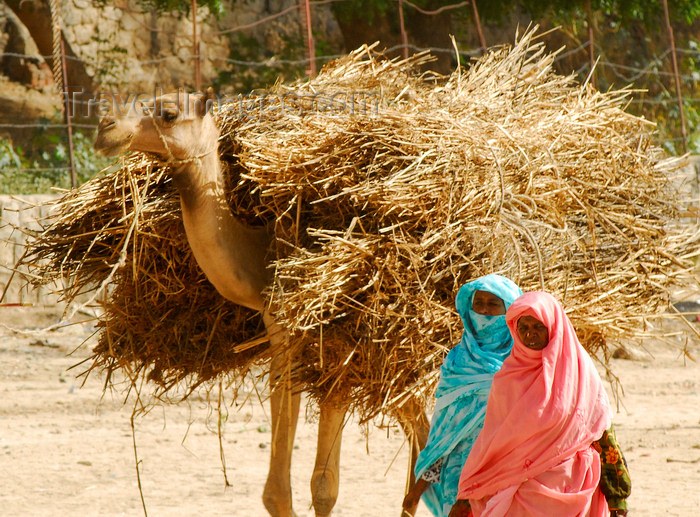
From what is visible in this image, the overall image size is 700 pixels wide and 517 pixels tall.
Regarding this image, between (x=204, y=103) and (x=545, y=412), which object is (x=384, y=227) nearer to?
(x=204, y=103)

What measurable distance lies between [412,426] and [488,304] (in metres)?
1.15

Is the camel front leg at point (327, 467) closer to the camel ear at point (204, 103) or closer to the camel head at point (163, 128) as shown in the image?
the camel head at point (163, 128)

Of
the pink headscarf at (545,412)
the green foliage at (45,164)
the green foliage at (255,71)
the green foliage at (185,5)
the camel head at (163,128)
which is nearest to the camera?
the pink headscarf at (545,412)

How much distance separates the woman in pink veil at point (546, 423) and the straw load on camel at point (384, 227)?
482mm

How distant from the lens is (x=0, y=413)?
23.0ft

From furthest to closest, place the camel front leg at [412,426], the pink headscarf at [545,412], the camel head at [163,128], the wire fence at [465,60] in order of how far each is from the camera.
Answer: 1. the wire fence at [465,60]
2. the camel front leg at [412,426]
3. the camel head at [163,128]
4. the pink headscarf at [545,412]

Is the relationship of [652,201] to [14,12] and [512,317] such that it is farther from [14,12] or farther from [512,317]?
[14,12]

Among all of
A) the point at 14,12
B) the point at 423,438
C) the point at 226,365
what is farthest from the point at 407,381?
the point at 14,12

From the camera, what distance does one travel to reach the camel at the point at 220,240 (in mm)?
3414

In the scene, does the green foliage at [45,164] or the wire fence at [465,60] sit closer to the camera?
the green foliage at [45,164]

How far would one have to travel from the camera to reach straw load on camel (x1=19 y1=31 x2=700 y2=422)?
3.46 m

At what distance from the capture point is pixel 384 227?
351 centimetres

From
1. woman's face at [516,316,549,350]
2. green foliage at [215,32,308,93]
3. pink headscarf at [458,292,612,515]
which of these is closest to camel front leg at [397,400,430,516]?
pink headscarf at [458,292,612,515]

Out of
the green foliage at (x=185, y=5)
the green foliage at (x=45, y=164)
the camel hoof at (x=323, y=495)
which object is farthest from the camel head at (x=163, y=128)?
the green foliage at (x=185, y=5)
